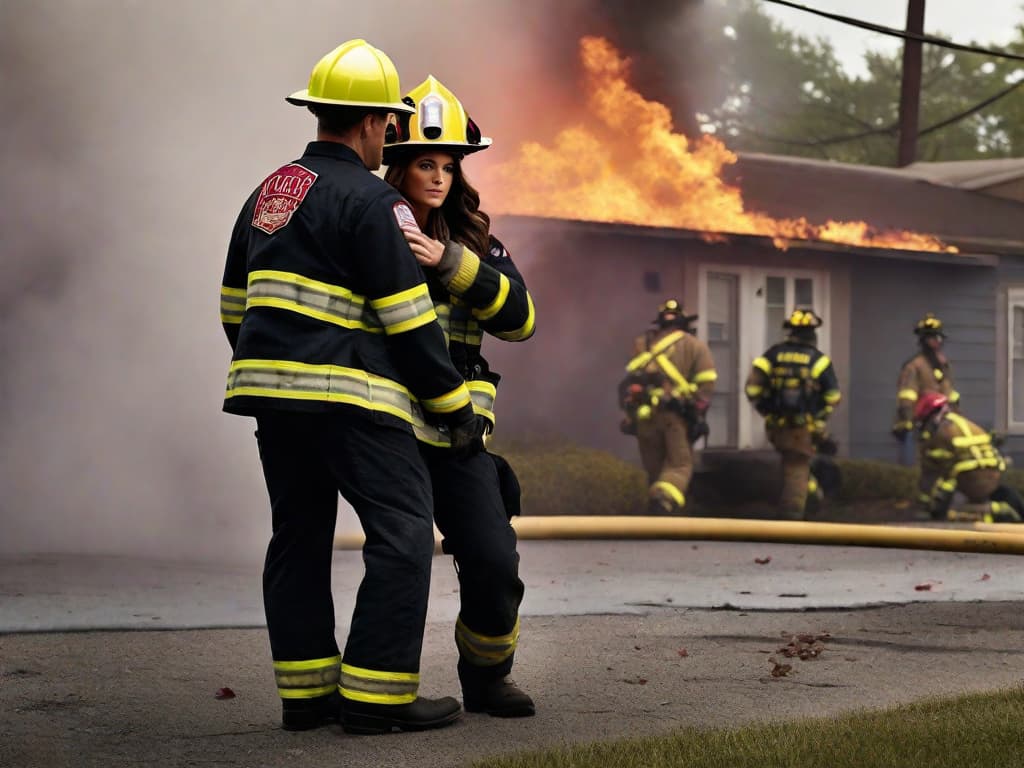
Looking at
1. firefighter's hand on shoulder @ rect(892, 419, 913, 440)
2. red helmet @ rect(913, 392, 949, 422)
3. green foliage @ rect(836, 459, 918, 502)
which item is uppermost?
red helmet @ rect(913, 392, 949, 422)

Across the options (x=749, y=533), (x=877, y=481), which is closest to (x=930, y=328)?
(x=877, y=481)

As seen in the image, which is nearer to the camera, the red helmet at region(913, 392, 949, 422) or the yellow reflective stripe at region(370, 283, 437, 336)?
the yellow reflective stripe at region(370, 283, 437, 336)

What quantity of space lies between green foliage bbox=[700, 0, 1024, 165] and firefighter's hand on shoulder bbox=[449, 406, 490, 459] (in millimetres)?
26155


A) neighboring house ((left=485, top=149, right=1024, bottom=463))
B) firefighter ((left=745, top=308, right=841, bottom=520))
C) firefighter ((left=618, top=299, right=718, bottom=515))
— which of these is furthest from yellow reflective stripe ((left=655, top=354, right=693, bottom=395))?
neighboring house ((left=485, top=149, right=1024, bottom=463))

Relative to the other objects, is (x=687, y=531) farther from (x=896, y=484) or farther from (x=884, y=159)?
(x=884, y=159)

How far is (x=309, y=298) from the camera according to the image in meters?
3.83

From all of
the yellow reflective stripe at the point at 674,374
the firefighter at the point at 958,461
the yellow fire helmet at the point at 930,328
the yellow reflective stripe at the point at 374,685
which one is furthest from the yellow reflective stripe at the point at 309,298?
the yellow fire helmet at the point at 930,328

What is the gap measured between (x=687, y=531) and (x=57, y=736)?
373cm

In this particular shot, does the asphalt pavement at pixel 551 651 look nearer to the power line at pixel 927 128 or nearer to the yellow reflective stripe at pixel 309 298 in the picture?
the yellow reflective stripe at pixel 309 298

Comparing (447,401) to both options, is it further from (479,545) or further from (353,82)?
(353,82)

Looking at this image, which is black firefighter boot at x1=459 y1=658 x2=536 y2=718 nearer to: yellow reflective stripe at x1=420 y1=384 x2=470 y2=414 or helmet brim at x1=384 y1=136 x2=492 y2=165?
yellow reflective stripe at x1=420 y1=384 x2=470 y2=414

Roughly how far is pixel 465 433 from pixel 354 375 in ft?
1.14

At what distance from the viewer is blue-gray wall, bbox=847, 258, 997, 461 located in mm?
15648

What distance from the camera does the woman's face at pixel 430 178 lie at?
418 cm
